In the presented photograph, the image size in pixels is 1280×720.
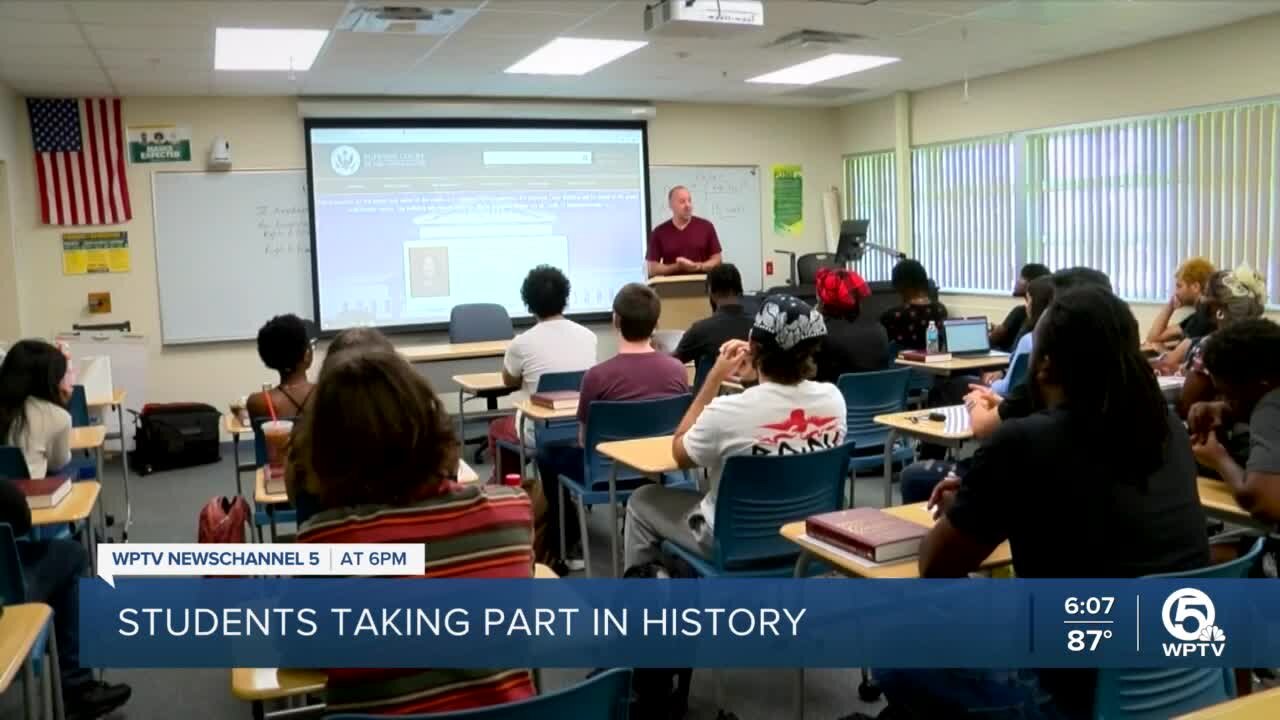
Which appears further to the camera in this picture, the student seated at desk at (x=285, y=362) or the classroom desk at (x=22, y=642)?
the student seated at desk at (x=285, y=362)

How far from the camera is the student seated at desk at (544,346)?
4.98m

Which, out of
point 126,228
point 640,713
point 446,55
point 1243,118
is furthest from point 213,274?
point 1243,118

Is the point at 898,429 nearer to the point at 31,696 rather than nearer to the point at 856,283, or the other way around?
the point at 856,283

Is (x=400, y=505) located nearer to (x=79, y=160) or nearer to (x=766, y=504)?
(x=766, y=504)

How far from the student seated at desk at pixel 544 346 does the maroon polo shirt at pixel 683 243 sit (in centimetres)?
324

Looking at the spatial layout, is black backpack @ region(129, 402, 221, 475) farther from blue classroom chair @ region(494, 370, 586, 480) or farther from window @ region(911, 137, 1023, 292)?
window @ region(911, 137, 1023, 292)

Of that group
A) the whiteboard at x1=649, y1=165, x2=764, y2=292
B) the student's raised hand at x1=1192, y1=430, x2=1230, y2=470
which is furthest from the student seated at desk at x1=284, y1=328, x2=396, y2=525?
the whiteboard at x1=649, y1=165, x2=764, y2=292

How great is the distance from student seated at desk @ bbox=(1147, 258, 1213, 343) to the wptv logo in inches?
138

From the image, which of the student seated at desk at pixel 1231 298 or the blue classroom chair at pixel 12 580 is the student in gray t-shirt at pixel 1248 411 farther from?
the blue classroom chair at pixel 12 580

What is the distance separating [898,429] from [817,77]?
15.8 ft

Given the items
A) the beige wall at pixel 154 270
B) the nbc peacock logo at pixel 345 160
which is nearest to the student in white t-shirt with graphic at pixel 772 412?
the beige wall at pixel 154 270

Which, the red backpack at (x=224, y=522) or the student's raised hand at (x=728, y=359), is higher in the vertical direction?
the student's raised hand at (x=728, y=359)

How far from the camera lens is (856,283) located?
5.19m

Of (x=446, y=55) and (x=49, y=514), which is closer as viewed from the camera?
(x=49, y=514)
